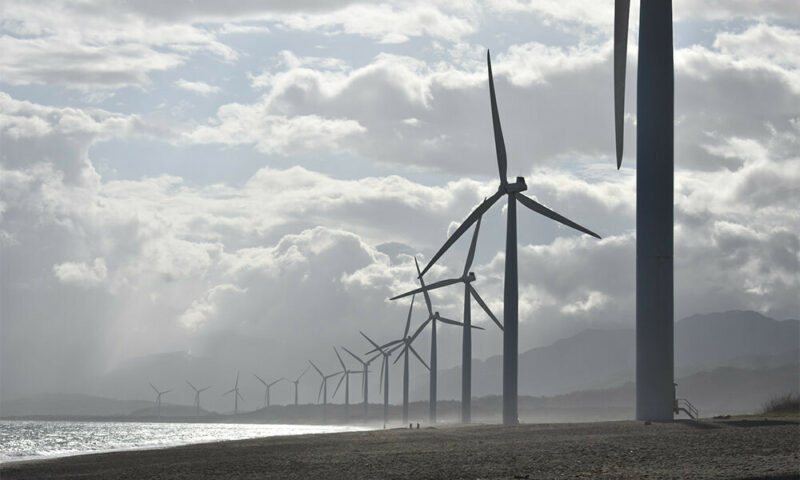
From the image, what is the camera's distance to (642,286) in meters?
38.8

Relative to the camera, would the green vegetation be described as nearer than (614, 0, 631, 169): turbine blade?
No

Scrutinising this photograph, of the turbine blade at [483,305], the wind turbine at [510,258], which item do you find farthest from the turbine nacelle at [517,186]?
the turbine blade at [483,305]

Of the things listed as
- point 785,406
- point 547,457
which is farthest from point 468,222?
point 547,457

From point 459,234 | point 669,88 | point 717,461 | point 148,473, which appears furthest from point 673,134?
point 459,234

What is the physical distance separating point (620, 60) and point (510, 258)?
75.0 ft

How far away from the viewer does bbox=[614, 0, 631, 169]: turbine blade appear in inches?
1592

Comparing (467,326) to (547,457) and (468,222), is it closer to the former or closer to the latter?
(468,222)

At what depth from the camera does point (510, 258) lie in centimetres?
6281

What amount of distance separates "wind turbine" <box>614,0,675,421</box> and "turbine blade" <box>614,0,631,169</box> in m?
0.93

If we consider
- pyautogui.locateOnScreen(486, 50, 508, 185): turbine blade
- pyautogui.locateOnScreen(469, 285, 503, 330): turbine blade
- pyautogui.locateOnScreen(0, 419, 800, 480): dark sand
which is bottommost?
pyautogui.locateOnScreen(0, 419, 800, 480): dark sand

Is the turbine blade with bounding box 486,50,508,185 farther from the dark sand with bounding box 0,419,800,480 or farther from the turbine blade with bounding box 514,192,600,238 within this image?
the dark sand with bounding box 0,419,800,480

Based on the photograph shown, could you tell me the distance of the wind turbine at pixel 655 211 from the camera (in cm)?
3844

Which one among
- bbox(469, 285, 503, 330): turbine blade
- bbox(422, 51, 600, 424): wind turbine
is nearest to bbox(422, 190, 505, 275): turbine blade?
bbox(422, 51, 600, 424): wind turbine

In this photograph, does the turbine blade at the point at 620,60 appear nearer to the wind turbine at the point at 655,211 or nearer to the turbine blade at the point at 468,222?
the wind turbine at the point at 655,211
